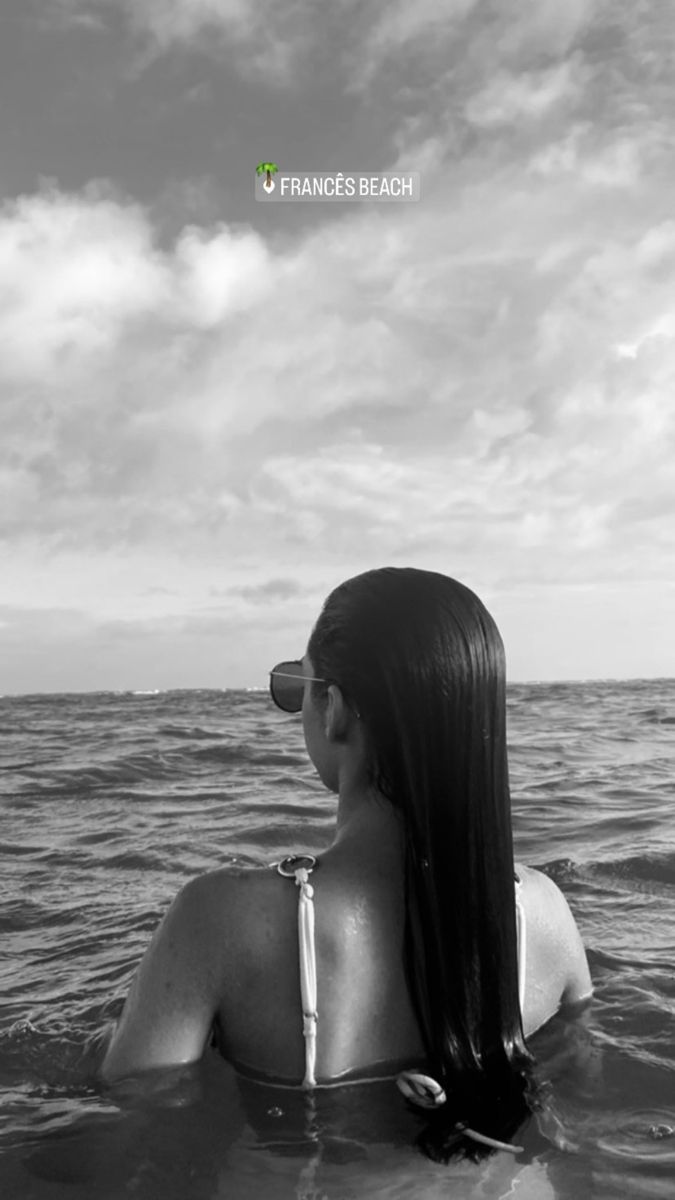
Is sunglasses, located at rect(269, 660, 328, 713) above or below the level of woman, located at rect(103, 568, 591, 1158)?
above

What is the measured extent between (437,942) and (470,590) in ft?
2.89

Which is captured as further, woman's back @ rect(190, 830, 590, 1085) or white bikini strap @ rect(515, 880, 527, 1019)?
white bikini strap @ rect(515, 880, 527, 1019)

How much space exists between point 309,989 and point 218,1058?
43cm

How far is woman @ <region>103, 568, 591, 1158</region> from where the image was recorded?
103 inches

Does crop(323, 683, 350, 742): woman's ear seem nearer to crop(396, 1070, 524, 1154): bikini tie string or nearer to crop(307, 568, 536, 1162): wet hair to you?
crop(307, 568, 536, 1162): wet hair

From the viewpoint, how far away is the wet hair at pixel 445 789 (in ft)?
8.47

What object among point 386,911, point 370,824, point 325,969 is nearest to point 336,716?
point 370,824

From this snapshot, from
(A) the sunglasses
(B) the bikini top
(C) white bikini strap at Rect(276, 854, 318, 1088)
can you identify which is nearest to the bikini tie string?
(B) the bikini top

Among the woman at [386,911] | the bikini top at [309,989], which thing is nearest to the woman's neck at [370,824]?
the woman at [386,911]

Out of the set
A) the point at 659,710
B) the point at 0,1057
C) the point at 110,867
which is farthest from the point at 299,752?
the point at 659,710

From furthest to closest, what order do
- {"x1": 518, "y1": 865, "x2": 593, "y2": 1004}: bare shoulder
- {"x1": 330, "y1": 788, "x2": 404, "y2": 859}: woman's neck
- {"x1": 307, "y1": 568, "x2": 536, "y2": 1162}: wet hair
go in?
{"x1": 518, "y1": 865, "x2": 593, "y2": 1004}: bare shoulder
{"x1": 330, "y1": 788, "x2": 404, "y2": 859}: woman's neck
{"x1": 307, "y1": 568, "x2": 536, "y2": 1162}: wet hair

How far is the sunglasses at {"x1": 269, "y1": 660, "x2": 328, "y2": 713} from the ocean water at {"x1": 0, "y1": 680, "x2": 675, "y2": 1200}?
95 centimetres

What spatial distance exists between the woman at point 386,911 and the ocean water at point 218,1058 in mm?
143

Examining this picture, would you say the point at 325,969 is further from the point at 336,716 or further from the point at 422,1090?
the point at 336,716
